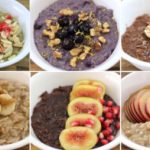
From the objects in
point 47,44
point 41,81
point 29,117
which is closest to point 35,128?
point 29,117

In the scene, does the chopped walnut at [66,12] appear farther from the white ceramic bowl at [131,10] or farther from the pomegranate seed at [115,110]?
the pomegranate seed at [115,110]

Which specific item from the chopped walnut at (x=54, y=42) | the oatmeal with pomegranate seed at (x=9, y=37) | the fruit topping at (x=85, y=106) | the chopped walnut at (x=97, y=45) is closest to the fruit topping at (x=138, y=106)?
the fruit topping at (x=85, y=106)


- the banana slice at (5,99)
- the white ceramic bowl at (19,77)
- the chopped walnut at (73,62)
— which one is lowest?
the banana slice at (5,99)

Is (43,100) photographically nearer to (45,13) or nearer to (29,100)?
(29,100)

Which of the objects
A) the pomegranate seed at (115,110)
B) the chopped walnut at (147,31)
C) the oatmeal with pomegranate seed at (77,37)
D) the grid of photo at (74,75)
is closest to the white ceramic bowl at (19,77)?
the grid of photo at (74,75)

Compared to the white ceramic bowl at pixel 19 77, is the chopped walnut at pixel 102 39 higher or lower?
higher

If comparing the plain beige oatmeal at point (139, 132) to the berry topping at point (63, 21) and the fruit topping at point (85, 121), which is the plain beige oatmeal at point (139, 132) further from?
the berry topping at point (63, 21)
